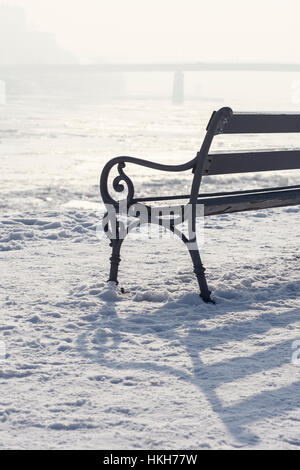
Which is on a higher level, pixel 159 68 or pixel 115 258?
pixel 115 258

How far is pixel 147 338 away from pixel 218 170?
1209 mm

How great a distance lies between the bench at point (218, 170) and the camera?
3.89 metres

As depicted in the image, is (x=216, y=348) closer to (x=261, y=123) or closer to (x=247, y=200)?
(x=247, y=200)

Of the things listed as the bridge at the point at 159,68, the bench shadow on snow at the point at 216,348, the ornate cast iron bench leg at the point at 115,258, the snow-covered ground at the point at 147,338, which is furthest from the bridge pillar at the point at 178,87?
the bench shadow on snow at the point at 216,348

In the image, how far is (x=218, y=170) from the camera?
4.05 m

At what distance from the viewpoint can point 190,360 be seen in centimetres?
307

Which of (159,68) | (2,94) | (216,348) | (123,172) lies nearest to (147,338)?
(216,348)

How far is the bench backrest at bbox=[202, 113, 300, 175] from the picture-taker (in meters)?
3.93

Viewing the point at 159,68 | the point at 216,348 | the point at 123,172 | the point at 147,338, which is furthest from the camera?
the point at 159,68

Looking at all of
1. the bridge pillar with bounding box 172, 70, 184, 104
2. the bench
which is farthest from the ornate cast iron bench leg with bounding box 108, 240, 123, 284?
the bridge pillar with bounding box 172, 70, 184, 104

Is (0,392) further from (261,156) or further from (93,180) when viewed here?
(93,180)

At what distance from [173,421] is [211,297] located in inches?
62.8

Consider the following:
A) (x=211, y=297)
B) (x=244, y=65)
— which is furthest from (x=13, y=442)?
(x=244, y=65)

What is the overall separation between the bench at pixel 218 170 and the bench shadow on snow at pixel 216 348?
0.36 m
